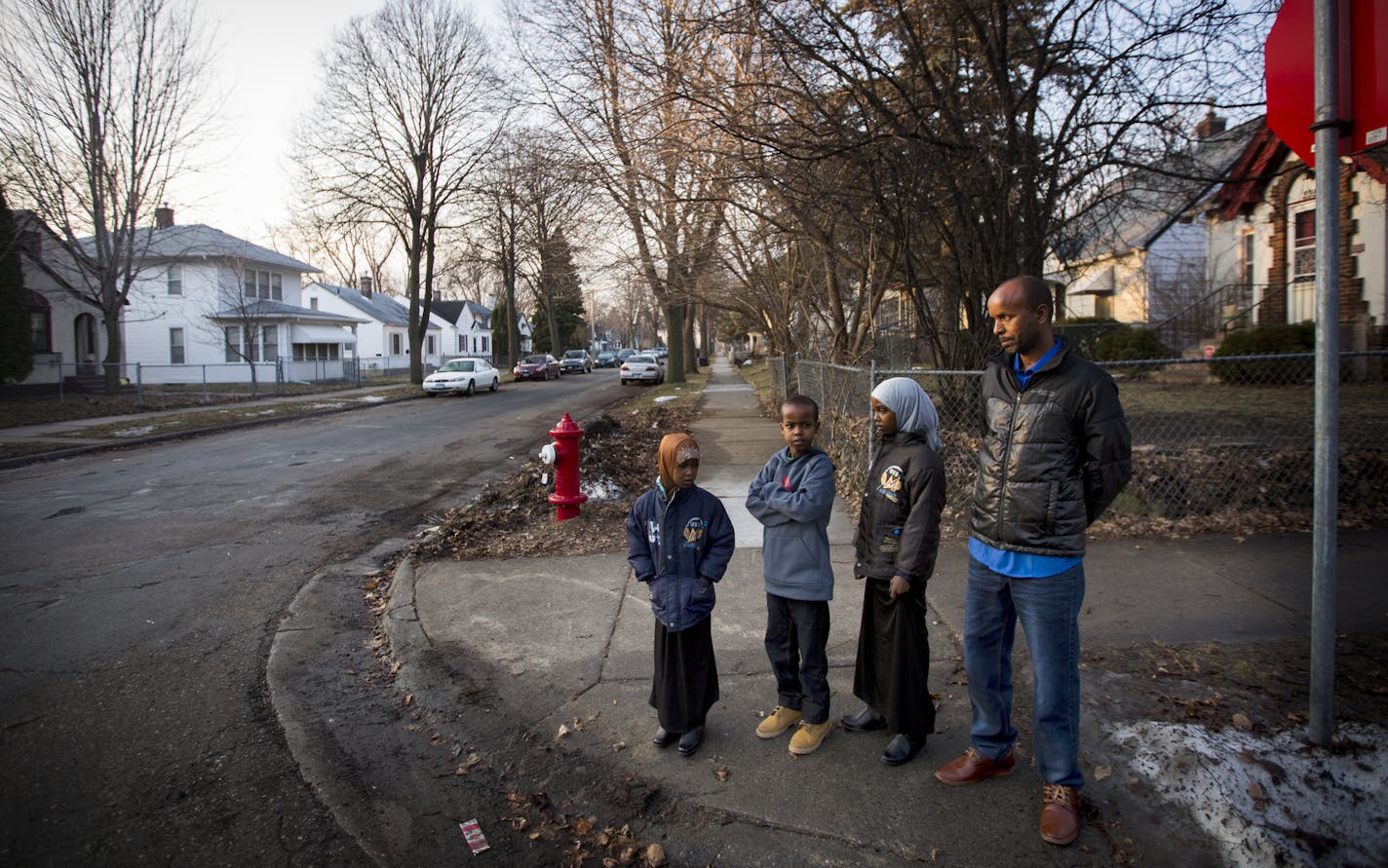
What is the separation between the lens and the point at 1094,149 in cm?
791

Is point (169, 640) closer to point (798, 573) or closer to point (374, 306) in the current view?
point (798, 573)

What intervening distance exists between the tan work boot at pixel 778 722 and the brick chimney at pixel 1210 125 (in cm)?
734

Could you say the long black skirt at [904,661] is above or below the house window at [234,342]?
below

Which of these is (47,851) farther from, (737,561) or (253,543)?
(253,543)

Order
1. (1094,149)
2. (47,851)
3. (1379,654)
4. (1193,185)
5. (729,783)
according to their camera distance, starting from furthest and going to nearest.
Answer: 1. (1193,185)
2. (1094,149)
3. (1379,654)
4. (729,783)
5. (47,851)

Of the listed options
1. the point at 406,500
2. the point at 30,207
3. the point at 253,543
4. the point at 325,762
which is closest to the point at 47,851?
the point at 325,762

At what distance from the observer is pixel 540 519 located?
25.2 feet

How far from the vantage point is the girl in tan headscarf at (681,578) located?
3479 mm

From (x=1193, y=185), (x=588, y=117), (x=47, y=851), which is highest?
(x=588, y=117)

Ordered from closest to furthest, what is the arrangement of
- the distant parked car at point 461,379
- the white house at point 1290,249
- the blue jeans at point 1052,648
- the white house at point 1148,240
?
the blue jeans at point 1052,648 < the white house at point 1148,240 < the white house at point 1290,249 < the distant parked car at point 461,379

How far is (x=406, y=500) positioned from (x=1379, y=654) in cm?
858

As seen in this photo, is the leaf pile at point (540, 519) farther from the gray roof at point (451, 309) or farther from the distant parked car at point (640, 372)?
the gray roof at point (451, 309)

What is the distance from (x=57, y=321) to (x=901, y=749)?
34.8 metres

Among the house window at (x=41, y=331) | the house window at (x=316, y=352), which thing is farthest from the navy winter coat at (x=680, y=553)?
the house window at (x=316, y=352)
